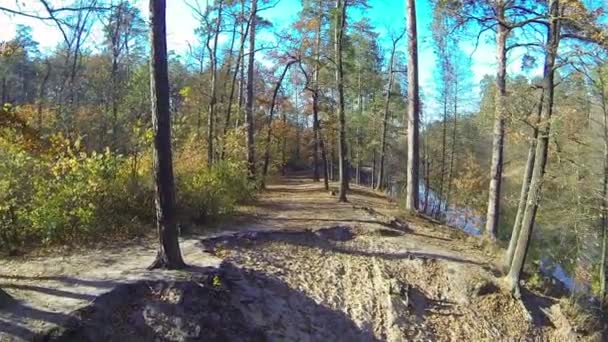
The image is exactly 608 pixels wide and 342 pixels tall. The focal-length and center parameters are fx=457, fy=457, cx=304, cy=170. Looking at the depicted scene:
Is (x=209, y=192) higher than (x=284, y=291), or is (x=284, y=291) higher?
(x=209, y=192)

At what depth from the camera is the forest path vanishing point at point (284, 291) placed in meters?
5.71

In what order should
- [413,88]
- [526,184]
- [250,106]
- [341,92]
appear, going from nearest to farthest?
[526,184] < [413,88] < [341,92] < [250,106]

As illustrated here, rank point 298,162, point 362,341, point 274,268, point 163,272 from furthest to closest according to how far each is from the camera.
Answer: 1. point 298,162
2. point 274,268
3. point 362,341
4. point 163,272

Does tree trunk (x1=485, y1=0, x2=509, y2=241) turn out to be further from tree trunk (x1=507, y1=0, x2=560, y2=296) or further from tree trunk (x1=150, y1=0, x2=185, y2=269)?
tree trunk (x1=150, y1=0, x2=185, y2=269)

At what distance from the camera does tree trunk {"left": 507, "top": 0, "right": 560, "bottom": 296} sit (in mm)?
7996

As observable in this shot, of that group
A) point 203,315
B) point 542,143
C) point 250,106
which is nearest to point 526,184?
point 542,143

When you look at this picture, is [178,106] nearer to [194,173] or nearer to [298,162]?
[298,162]

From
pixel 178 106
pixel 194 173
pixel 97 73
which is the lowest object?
pixel 194 173

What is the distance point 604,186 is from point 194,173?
1084 centimetres

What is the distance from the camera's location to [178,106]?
3425cm

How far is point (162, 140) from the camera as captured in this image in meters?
6.62

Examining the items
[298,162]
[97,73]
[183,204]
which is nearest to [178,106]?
[97,73]

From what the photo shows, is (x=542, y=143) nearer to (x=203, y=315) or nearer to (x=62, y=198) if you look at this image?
(x=203, y=315)

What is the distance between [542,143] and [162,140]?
6.53m
